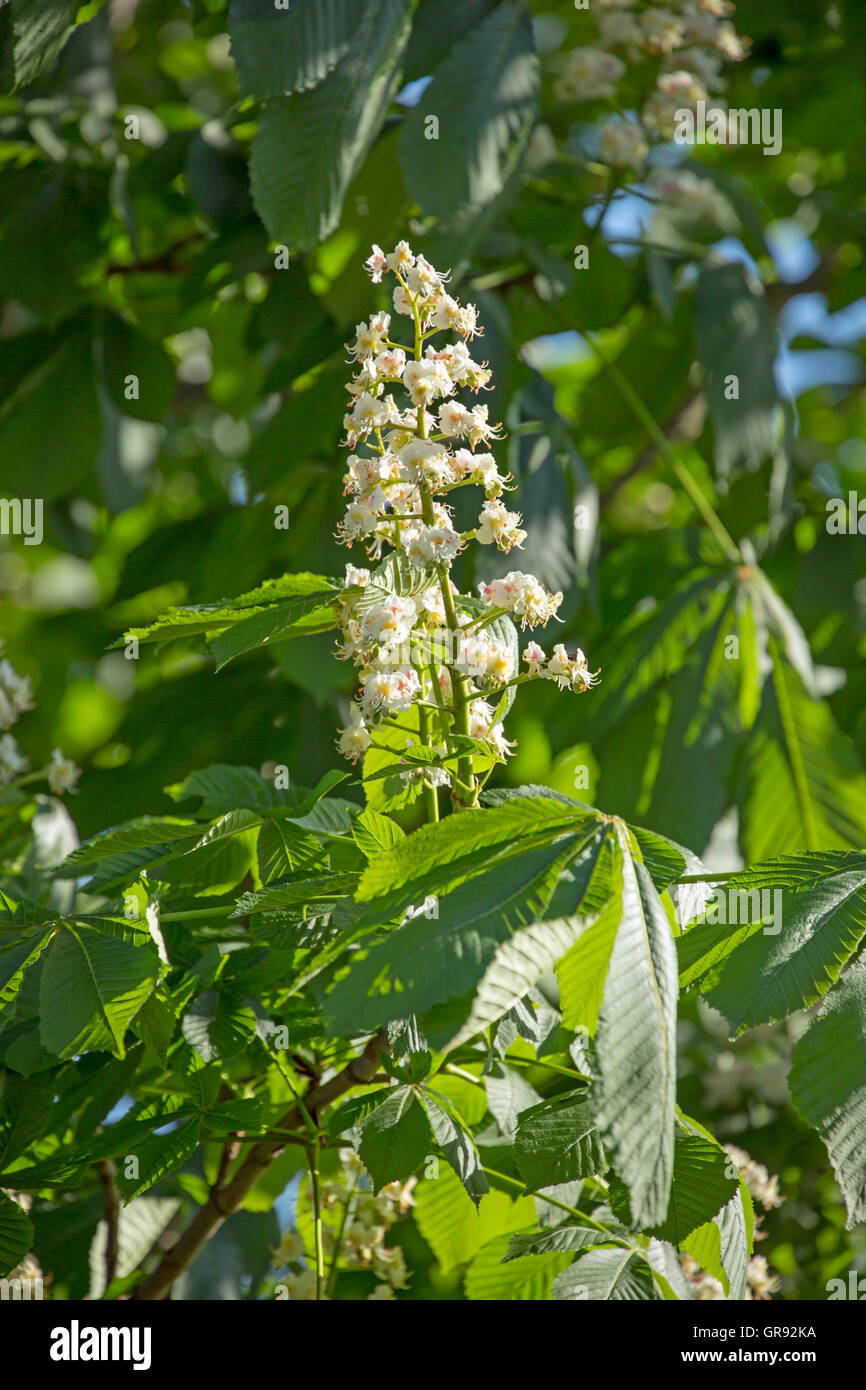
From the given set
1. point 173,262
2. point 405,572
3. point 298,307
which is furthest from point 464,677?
point 173,262

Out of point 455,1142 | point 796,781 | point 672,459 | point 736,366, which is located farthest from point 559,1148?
point 736,366

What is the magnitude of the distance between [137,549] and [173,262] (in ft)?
1.73

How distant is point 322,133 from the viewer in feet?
4.79

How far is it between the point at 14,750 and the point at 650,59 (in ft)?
5.88

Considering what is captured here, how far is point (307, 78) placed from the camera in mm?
1425

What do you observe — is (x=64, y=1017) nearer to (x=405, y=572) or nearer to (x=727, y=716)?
(x=405, y=572)

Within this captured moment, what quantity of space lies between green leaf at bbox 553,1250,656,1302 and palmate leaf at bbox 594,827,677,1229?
35 centimetres

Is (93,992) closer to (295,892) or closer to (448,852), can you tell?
(295,892)

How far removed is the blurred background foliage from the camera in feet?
5.29

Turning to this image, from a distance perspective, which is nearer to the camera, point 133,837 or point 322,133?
point 133,837

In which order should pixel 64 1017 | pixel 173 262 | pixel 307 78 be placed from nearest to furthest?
pixel 64 1017
pixel 307 78
pixel 173 262

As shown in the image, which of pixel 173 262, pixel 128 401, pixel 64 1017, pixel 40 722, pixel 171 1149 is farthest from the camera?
pixel 40 722

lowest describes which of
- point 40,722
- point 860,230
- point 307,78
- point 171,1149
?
point 171,1149

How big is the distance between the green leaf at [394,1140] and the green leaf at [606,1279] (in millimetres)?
162
